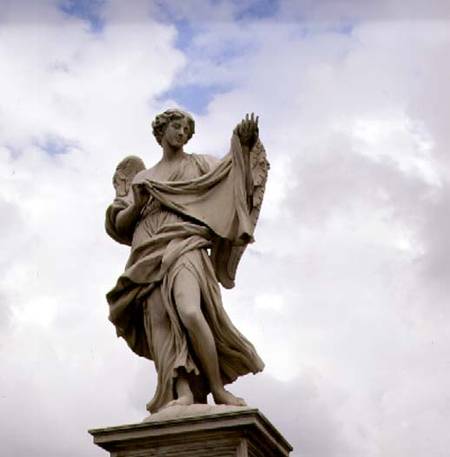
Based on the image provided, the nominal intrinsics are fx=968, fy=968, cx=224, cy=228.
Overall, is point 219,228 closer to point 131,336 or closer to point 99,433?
point 131,336

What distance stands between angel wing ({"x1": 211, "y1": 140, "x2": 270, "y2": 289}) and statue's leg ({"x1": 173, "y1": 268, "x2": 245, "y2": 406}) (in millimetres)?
974

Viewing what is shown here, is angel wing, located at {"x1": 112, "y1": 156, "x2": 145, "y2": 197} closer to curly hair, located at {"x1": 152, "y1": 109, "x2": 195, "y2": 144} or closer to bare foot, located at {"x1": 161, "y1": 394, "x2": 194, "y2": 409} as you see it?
curly hair, located at {"x1": 152, "y1": 109, "x2": 195, "y2": 144}

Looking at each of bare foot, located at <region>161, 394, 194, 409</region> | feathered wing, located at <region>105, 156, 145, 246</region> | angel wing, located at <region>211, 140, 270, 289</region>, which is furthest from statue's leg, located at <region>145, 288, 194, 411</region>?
feathered wing, located at <region>105, 156, 145, 246</region>

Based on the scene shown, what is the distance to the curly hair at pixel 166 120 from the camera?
1165 centimetres

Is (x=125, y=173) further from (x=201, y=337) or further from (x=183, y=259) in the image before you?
(x=201, y=337)

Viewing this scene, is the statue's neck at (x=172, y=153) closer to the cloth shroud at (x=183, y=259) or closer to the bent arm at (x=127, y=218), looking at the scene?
the cloth shroud at (x=183, y=259)

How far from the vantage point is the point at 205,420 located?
954 cm

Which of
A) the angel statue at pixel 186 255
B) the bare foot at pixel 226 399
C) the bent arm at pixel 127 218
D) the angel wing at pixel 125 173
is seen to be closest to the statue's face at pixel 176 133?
the angel statue at pixel 186 255

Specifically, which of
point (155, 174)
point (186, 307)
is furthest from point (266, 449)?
point (155, 174)

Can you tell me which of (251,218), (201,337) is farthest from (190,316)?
(251,218)

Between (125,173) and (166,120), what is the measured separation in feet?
2.94

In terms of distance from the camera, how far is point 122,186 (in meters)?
12.0

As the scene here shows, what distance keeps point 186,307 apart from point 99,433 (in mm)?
1582

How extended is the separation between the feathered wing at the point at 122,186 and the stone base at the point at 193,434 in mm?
2654
